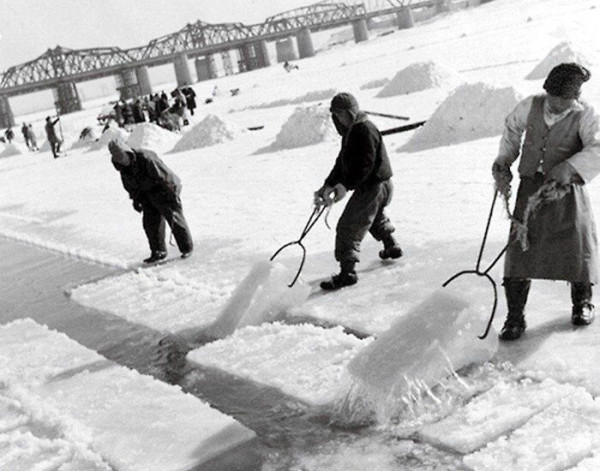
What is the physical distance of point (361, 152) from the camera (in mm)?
5832

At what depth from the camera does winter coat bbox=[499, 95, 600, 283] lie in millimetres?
4176

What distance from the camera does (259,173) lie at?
13766mm

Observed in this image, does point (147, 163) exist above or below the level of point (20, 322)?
above

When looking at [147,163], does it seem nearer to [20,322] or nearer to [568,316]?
[20,322]

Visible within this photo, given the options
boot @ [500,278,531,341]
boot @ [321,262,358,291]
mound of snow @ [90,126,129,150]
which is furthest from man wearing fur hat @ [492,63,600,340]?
mound of snow @ [90,126,129,150]

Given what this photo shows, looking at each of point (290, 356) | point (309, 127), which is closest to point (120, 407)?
point (290, 356)

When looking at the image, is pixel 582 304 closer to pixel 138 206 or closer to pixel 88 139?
pixel 138 206

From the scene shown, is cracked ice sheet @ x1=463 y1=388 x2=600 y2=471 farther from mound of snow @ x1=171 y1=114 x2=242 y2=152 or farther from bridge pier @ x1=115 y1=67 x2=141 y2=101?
bridge pier @ x1=115 y1=67 x2=141 y2=101

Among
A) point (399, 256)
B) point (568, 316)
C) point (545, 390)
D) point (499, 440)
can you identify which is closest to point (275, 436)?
point (499, 440)

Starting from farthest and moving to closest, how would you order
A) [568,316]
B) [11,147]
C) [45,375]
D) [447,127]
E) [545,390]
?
[11,147] < [447,127] < [45,375] < [568,316] < [545,390]

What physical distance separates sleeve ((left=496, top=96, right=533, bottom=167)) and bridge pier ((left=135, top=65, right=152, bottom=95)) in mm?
89412

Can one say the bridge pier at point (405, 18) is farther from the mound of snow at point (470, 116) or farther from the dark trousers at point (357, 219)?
the dark trousers at point (357, 219)

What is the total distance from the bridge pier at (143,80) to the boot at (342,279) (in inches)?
3458

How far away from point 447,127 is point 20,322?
8.46 meters
